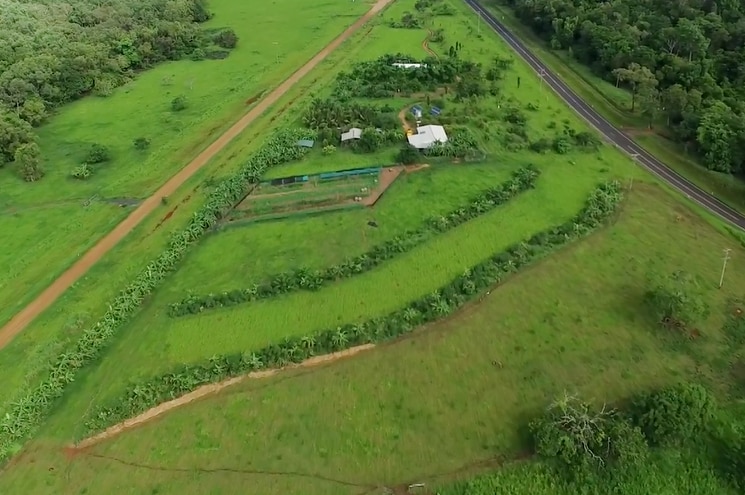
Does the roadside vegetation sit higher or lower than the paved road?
higher

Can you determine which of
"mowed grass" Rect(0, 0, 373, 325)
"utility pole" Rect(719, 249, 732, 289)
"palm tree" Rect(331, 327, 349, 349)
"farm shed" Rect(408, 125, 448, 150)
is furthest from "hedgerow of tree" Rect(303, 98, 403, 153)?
"utility pole" Rect(719, 249, 732, 289)

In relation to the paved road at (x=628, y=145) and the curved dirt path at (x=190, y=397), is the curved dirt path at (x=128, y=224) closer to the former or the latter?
the curved dirt path at (x=190, y=397)

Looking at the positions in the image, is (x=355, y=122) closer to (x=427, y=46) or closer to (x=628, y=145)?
(x=628, y=145)

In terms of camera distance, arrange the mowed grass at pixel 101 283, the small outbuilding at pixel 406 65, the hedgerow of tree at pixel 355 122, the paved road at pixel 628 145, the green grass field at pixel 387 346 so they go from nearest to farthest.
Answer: the green grass field at pixel 387 346 → the mowed grass at pixel 101 283 → the paved road at pixel 628 145 → the hedgerow of tree at pixel 355 122 → the small outbuilding at pixel 406 65

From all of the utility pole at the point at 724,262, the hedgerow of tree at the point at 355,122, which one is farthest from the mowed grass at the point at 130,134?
the utility pole at the point at 724,262

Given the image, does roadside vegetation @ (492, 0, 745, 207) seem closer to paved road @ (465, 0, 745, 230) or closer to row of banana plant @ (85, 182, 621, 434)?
paved road @ (465, 0, 745, 230)
